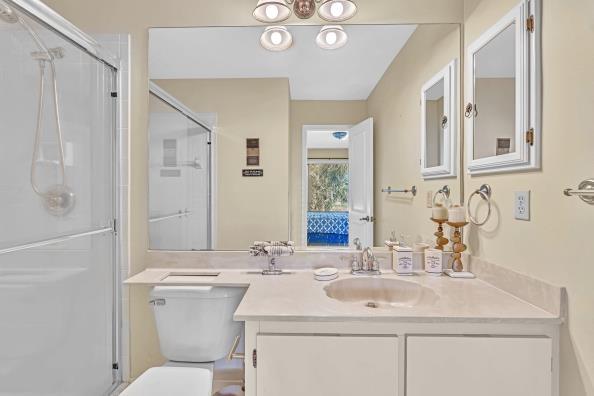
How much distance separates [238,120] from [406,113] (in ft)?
3.05

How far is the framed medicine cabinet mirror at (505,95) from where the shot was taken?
131 centimetres

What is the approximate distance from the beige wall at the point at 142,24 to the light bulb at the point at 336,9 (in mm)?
102

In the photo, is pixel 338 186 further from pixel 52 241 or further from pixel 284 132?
pixel 52 241

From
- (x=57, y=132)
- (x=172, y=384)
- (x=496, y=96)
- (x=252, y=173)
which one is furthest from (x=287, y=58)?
(x=172, y=384)

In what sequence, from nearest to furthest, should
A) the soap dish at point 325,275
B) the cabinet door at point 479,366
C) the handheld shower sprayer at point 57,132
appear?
the cabinet door at point 479,366, the handheld shower sprayer at point 57,132, the soap dish at point 325,275

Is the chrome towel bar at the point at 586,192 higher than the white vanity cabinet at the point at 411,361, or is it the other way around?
the chrome towel bar at the point at 586,192

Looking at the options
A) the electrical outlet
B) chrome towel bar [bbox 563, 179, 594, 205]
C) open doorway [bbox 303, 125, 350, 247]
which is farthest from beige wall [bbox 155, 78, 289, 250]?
chrome towel bar [bbox 563, 179, 594, 205]

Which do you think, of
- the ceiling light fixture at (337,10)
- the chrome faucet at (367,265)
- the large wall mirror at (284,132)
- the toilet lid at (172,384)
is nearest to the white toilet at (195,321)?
the toilet lid at (172,384)

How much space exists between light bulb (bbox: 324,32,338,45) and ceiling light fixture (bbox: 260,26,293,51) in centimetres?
19

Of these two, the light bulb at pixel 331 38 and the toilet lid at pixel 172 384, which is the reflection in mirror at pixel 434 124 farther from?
the toilet lid at pixel 172 384

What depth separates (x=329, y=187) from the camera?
6.70 ft

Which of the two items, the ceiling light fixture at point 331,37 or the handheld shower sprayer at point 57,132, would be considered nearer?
the handheld shower sprayer at point 57,132

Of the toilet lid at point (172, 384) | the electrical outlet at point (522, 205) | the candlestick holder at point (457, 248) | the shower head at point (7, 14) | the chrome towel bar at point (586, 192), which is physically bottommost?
the toilet lid at point (172, 384)

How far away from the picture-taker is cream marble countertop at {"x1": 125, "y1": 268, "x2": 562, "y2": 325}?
1227 millimetres
